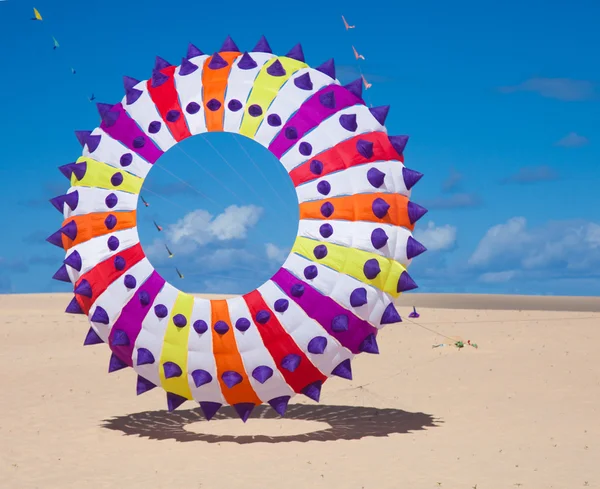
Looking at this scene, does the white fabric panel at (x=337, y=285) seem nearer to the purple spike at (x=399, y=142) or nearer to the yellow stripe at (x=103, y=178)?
the purple spike at (x=399, y=142)

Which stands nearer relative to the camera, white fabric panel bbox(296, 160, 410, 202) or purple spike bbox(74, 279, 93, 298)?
white fabric panel bbox(296, 160, 410, 202)

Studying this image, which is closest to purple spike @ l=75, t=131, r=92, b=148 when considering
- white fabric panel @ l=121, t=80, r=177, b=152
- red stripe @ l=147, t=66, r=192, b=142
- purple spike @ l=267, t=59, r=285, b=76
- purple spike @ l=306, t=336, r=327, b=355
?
white fabric panel @ l=121, t=80, r=177, b=152

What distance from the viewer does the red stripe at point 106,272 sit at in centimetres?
1239

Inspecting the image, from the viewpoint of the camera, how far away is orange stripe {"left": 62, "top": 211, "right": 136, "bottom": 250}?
40.9ft

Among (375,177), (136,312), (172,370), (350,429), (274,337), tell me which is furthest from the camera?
(350,429)

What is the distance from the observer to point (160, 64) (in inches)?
535

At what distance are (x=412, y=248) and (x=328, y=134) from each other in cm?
192

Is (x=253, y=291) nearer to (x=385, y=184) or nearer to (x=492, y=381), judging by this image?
(x=385, y=184)

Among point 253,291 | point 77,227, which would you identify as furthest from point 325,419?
point 77,227

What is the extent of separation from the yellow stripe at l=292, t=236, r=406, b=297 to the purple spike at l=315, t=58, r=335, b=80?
266cm

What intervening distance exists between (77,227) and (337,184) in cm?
360

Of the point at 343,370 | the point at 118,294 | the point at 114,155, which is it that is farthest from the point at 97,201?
the point at 343,370

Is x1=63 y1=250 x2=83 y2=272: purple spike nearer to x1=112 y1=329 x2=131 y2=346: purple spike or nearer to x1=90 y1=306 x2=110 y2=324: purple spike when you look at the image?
x1=90 y1=306 x2=110 y2=324: purple spike

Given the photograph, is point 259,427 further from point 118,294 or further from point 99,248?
point 99,248
